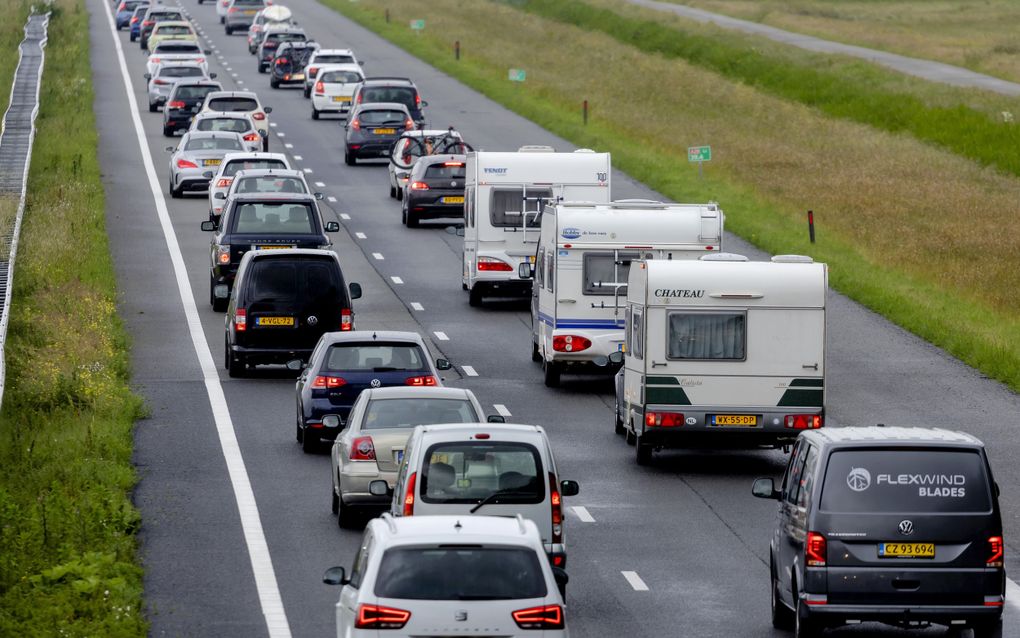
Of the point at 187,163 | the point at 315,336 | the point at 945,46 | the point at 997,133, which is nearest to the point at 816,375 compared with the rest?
the point at 315,336

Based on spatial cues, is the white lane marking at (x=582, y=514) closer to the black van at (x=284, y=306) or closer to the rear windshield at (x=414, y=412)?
the rear windshield at (x=414, y=412)

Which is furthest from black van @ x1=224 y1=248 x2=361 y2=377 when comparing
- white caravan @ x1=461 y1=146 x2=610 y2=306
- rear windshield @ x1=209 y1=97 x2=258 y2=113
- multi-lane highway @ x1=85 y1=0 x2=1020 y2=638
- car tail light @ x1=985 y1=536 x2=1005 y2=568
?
rear windshield @ x1=209 y1=97 x2=258 y2=113

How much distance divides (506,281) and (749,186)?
58.4 ft

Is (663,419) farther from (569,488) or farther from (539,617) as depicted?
(539,617)

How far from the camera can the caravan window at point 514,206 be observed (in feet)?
115

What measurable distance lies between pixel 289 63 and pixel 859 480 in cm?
6066

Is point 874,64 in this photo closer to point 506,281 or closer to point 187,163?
point 187,163

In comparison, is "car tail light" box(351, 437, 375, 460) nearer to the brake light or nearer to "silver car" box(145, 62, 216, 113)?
the brake light

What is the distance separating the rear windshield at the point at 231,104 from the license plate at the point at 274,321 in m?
26.3

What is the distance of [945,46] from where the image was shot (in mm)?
98750

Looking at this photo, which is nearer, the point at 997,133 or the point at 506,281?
the point at 506,281

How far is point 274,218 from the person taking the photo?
34500 mm

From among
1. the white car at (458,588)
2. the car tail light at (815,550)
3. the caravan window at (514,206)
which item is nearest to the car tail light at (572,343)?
the caravan window at (514,206)

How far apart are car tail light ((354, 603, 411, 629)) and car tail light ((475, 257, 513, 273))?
23752mm
